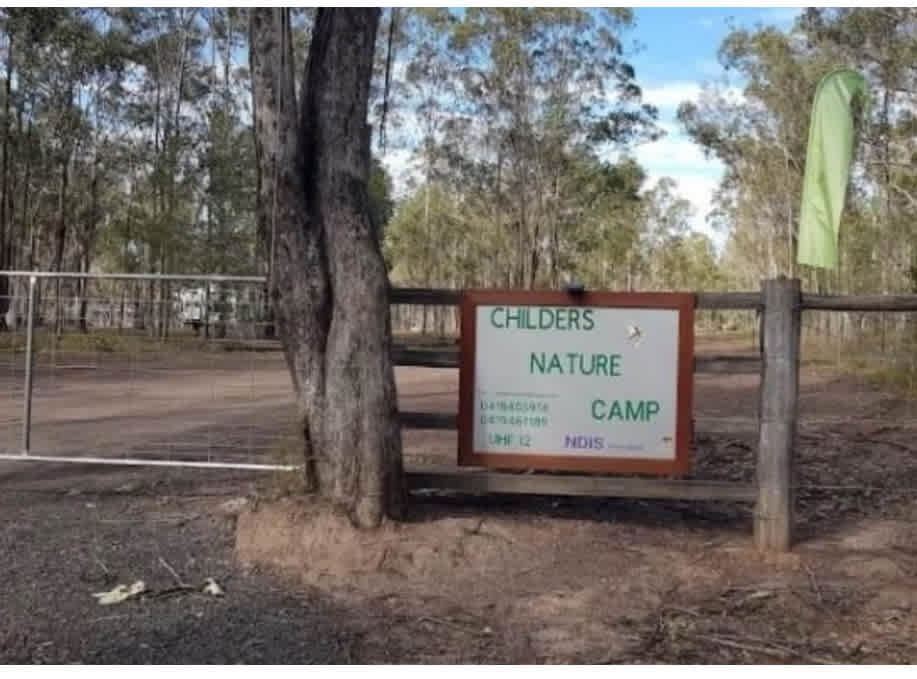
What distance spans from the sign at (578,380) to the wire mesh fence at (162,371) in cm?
139

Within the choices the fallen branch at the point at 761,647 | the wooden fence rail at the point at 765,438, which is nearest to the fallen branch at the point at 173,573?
the wooden fence rail at the point at 765,438

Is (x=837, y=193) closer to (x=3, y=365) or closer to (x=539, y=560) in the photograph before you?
(x=539, y=560)

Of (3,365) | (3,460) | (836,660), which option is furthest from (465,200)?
(836,660)

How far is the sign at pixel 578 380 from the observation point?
19.7 feet

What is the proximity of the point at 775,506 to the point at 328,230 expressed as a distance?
3.06 m

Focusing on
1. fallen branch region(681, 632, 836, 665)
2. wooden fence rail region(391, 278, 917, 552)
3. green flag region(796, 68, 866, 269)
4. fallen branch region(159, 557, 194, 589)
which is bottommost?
fallen branch region(681, 632, 836, 665)

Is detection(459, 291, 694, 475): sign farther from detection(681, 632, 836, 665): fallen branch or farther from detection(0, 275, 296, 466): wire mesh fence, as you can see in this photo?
detection(681, 632, 836, 665): fallen branch

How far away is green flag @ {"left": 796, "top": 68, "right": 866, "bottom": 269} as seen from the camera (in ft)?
22.9

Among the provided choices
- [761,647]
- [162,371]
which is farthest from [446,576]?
[162,371]

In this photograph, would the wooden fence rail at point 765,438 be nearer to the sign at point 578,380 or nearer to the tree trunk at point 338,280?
the sign at point 578,380

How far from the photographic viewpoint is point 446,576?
527 centimetres

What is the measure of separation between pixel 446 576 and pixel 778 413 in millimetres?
2133

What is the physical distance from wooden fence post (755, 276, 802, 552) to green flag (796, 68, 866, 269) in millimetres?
1386

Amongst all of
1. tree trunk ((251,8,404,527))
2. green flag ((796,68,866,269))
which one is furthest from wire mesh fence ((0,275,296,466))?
green flag ((796,68,866,269))
